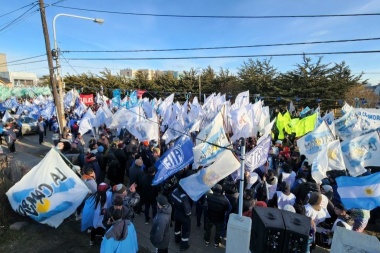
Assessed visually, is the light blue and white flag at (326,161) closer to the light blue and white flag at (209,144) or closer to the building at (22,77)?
the light blue and white flag at (209,144)

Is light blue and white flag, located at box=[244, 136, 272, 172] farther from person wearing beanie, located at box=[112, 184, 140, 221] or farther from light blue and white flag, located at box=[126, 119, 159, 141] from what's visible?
light blue and white flag, located at box=[126, 119, 159, 141]

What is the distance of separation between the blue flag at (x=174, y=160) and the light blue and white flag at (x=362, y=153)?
486 centimetres

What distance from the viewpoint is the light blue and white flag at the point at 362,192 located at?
536 cm

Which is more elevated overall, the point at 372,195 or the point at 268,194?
the point at 372,195

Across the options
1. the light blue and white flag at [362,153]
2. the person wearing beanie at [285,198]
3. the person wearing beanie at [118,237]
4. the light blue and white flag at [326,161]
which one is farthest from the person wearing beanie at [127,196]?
the light blue and white flag at [362,153]

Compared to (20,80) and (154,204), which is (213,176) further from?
(20,80)

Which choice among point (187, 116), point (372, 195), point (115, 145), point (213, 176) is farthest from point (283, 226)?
point (187, 116)

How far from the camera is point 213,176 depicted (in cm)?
581

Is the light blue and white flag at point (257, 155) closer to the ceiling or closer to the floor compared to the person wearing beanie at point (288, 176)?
closer to the ceiling

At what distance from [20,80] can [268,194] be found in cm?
10109

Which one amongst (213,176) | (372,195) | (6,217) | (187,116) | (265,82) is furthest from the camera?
(265,82)

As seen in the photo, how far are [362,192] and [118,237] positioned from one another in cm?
514

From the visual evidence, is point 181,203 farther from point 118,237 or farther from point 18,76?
point 18,76

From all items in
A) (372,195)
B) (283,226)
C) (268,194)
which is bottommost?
(268,194)
